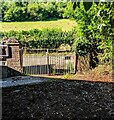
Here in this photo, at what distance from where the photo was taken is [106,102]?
5188 mm

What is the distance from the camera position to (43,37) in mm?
19703

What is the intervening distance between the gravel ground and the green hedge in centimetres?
1157

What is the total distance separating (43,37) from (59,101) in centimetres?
1469

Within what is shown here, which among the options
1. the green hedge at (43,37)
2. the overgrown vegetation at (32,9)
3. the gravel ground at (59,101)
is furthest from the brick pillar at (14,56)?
the green hedge at (43,37)

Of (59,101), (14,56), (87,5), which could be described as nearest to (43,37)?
(14,56)

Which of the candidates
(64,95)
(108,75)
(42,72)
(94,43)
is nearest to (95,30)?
(94,43)

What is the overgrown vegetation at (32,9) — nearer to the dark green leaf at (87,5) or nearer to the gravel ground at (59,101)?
the gravel ground at (59,101)

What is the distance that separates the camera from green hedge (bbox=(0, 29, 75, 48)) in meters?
18.6

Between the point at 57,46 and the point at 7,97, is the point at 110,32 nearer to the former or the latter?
the point at 7,97

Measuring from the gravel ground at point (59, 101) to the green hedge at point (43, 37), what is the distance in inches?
455

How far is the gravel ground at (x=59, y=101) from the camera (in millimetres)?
4480

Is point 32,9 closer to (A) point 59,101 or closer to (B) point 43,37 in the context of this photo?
(B) point 43,37

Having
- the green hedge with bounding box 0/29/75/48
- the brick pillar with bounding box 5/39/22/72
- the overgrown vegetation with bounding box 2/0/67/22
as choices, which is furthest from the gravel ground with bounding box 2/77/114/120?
the green hedge with bounding box 0/29/75/48

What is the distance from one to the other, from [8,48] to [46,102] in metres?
4.58
